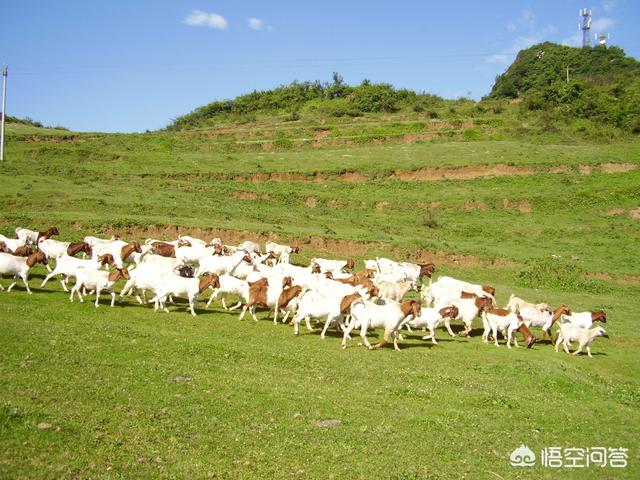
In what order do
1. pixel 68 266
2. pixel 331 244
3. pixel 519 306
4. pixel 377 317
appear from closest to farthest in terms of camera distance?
pixel 377 317, pixel 68 266, pixel 519 306, pixel 331 244

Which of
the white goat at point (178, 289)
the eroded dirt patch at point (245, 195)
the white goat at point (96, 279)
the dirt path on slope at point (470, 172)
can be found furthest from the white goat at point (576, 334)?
the dirt path on slope at point (470, 172)

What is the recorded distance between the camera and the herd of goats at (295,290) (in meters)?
19.9

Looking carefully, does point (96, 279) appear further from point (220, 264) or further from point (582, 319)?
point (582, 319)

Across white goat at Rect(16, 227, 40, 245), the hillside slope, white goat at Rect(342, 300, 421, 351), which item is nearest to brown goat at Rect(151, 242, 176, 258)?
white goat at Rect(16, 227, 40, 245)

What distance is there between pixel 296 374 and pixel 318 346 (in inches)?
129

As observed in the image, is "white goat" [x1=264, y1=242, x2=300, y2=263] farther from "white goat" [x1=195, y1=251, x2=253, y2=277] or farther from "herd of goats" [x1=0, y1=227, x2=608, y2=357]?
"white goat" [x1=195, y1=251, x2=253, y2=277]

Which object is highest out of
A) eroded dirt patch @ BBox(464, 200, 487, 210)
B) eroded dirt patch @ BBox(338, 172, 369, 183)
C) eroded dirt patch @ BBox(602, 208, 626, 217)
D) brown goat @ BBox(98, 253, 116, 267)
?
eroded dirt patch @ BBox(338, 172, 369, 183)

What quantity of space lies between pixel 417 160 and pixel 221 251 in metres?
39.2

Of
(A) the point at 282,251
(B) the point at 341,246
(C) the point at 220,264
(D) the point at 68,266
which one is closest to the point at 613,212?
(B) the point at 341,246

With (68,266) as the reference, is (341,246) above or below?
below

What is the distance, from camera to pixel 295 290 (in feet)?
69.2

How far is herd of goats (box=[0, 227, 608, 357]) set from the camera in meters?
19.9

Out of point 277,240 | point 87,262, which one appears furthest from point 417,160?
point 87,262

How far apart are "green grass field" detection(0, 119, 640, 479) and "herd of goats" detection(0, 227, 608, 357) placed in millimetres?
758
